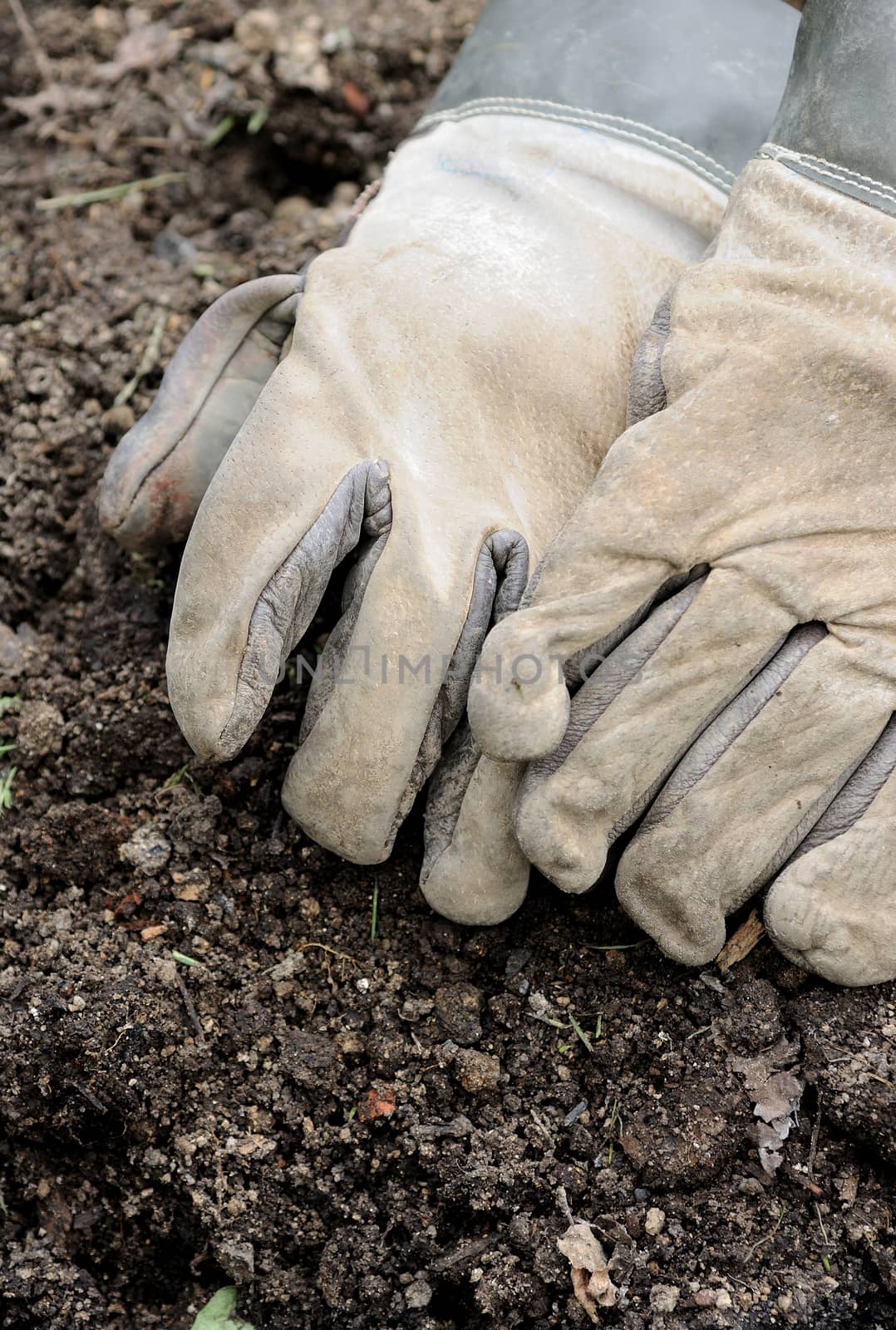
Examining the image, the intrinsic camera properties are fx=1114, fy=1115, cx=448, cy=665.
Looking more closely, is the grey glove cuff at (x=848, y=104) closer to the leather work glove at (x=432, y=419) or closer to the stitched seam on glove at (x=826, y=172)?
the stitched seam on glove at (x=826, y=172)

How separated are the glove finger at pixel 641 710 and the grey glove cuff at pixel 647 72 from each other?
98 cm

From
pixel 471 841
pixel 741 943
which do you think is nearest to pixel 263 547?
pixel 471 841

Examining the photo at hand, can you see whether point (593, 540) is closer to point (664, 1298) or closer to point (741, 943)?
Answer: point (741, 943)

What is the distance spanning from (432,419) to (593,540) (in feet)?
1.29

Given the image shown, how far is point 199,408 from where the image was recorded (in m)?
2.09

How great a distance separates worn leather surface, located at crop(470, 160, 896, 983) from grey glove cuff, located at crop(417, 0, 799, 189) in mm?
389

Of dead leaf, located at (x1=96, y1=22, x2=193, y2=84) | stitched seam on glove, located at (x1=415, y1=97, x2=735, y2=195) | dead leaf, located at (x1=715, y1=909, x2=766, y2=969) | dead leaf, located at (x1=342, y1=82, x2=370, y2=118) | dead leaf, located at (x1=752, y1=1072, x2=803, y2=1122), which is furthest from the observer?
dead leaf, located at (x1=96, y1=22, x2=193, y2=84)

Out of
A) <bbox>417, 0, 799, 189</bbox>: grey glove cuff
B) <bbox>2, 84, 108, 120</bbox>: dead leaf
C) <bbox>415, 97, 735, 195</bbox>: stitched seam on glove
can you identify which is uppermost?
<bbox>417, 0, 799, 189</bbox>: grey glove cuff

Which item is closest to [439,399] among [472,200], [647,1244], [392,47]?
[472,200]

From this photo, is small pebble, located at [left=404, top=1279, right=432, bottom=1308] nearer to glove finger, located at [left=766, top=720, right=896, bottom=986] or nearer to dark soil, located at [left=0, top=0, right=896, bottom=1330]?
dark soil, located at [left=0, top=0, right=896, bottom=1330]

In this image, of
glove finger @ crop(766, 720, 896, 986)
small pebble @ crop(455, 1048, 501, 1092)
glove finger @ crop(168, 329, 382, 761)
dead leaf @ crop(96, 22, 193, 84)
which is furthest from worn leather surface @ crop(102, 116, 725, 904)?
dead leaf @ crop(96, 22, 193, 84)

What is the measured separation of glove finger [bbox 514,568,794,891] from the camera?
1749 millimetres

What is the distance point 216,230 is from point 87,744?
1.50 meters

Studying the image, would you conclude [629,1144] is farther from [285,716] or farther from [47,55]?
[47,55]
